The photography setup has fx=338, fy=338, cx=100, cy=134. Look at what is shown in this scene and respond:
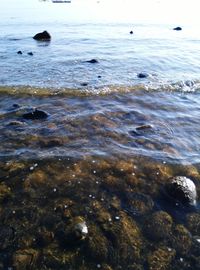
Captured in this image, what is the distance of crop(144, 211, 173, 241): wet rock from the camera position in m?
7.97

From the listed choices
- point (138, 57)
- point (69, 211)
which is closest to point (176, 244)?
point (69, 211)

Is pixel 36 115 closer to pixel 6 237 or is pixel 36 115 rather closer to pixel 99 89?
pixel 99 89

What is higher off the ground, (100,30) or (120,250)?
(120,250)

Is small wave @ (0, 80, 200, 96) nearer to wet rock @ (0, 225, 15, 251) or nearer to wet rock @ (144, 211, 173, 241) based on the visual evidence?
wet rock @ (144, 211, 173, 241)

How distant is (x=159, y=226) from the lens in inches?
323

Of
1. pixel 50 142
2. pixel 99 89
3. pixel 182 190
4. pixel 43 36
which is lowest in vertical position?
pixel 43 36

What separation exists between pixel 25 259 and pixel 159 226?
10.6ft

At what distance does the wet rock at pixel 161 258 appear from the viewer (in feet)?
23.6

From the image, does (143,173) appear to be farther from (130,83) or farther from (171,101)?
(130,83)

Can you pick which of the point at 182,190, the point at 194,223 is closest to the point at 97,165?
the point at 182,190

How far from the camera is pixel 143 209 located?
8695 mm

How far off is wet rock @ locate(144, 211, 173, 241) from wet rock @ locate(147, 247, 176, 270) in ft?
1.24

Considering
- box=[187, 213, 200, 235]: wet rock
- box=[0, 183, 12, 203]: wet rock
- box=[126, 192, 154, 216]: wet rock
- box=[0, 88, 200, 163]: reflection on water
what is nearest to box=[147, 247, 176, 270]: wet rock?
box=[187, 213, 200, 235]: wet rock

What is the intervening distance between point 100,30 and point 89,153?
29170 millimetres
